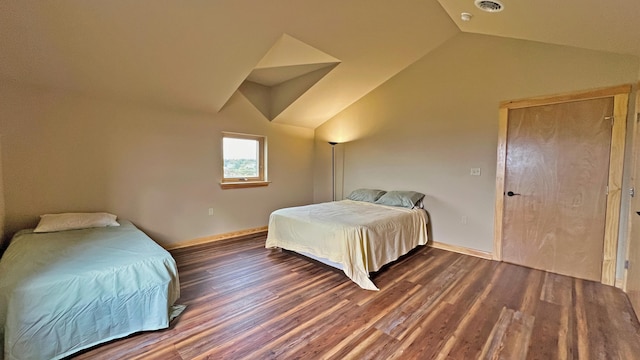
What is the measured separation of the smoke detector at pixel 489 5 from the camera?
2177 mm

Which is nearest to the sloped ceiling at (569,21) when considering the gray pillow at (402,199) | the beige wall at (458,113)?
the beige wall at (458,113)

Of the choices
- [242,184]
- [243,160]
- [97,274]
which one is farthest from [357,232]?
[243,160]

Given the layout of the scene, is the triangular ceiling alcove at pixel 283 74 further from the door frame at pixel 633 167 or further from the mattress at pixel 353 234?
the door frame at pixel 633 167

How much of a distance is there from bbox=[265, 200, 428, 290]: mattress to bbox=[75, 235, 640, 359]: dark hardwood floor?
0.69 ft

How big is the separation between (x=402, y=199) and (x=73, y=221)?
13.1ft

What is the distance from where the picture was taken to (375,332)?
1978mm

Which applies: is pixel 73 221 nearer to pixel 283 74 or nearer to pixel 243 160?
pixel 243 160

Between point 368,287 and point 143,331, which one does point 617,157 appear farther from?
point 143,331

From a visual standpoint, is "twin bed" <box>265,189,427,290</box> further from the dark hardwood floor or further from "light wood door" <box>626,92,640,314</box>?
"light wood door" <box>626,92,640,314</box>

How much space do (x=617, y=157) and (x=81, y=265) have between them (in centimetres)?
479

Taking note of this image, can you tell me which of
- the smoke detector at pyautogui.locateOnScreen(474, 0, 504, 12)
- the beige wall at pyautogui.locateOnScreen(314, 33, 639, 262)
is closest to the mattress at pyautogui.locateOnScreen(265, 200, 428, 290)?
the beige wall at pyautogui.locateOnScreen(314, 33, 639, 262)

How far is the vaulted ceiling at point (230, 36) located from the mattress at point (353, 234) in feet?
6.46

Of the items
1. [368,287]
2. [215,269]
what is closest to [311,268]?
[368,287]

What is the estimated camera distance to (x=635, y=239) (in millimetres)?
2381
